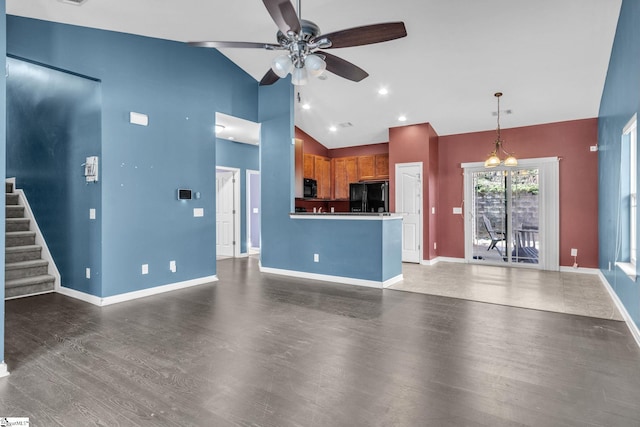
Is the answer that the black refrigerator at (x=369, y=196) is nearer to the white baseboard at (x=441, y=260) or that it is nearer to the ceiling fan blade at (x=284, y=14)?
the white baseboard at (x=441, y=260)

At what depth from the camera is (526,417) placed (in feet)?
6.07

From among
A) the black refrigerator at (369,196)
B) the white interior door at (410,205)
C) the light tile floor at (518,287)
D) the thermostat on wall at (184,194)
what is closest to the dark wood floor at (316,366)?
the light tile floor at (518,287)

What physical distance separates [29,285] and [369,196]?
5.97m

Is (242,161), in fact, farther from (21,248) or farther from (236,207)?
(21,248)

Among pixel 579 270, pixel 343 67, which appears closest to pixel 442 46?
pixel 343 67

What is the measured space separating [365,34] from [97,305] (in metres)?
4.06

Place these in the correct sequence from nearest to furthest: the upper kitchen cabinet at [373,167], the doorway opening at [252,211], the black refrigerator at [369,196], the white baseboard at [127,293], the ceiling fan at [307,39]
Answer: the ceiling fan at [307,39] < the white baseboard at [127,293] < the black refrigerator at [369,196] < the upper kitchen cabinet at [373,167] < the doorway opening at [252,211]

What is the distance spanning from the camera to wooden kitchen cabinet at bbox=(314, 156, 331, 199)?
8234 mm

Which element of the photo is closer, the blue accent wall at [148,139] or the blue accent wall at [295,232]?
the blue accent wall at [148,139]

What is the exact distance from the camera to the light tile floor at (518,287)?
399cm

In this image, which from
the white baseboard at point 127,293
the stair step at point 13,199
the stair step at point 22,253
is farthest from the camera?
the stair step at point 13,199

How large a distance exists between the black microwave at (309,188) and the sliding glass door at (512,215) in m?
3.19

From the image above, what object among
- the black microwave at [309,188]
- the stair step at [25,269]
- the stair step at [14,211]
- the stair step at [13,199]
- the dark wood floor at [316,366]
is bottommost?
the dark wood floor at [316,366]

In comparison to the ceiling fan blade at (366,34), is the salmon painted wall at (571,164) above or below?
below
